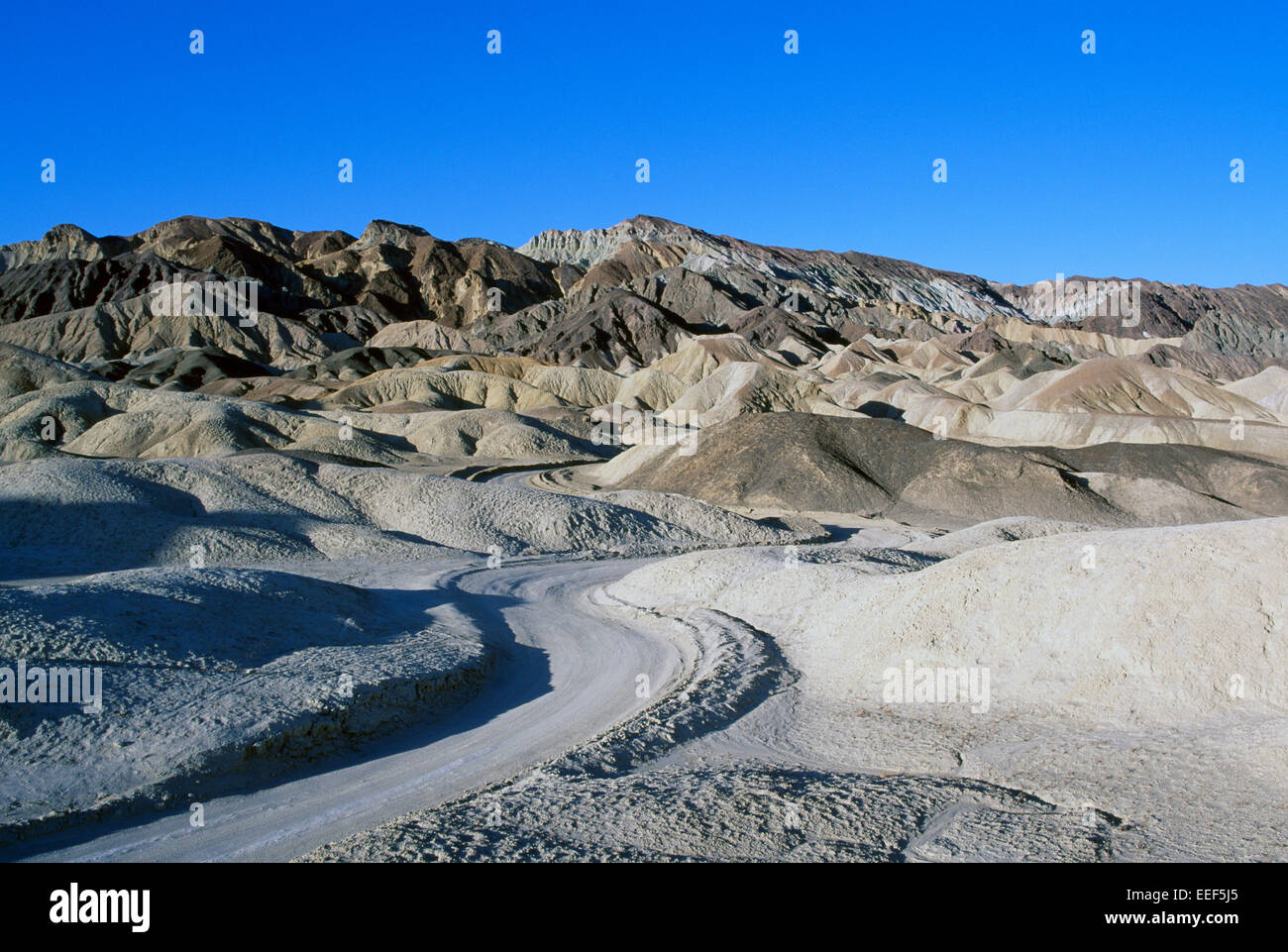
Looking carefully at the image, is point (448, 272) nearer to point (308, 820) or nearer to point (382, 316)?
point (382, 316)

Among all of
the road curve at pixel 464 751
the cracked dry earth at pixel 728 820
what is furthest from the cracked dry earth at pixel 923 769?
the road curve at pixel 464 751

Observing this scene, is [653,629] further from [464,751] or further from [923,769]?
[923,769]

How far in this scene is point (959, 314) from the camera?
18825 centimetres

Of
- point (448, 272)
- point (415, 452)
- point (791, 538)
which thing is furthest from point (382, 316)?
point (791, 538)

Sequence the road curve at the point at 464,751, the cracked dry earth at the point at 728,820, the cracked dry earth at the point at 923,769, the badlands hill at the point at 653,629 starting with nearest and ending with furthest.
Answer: the cracked dry earth at the point at 728,820 → the cracked dry earth at the point at 923,769 → the badlands hill at the point at 653,629 → the road curve at the point at 464,751

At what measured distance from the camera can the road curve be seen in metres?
9.38

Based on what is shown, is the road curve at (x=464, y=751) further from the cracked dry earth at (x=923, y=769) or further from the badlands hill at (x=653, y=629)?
the cracked dry earth at (x=923, y=769)

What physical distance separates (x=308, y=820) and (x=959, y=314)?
639ft

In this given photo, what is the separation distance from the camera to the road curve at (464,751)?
9.38 meters

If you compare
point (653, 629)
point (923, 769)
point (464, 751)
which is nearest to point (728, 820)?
point (923, 769)

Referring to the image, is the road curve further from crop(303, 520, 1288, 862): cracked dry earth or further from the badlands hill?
crop(303, 520, 1288, 862): cracked dry earth

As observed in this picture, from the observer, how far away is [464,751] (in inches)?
480

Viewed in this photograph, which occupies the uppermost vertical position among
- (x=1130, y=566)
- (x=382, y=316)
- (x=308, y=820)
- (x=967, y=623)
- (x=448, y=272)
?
(x=448, y=272)
